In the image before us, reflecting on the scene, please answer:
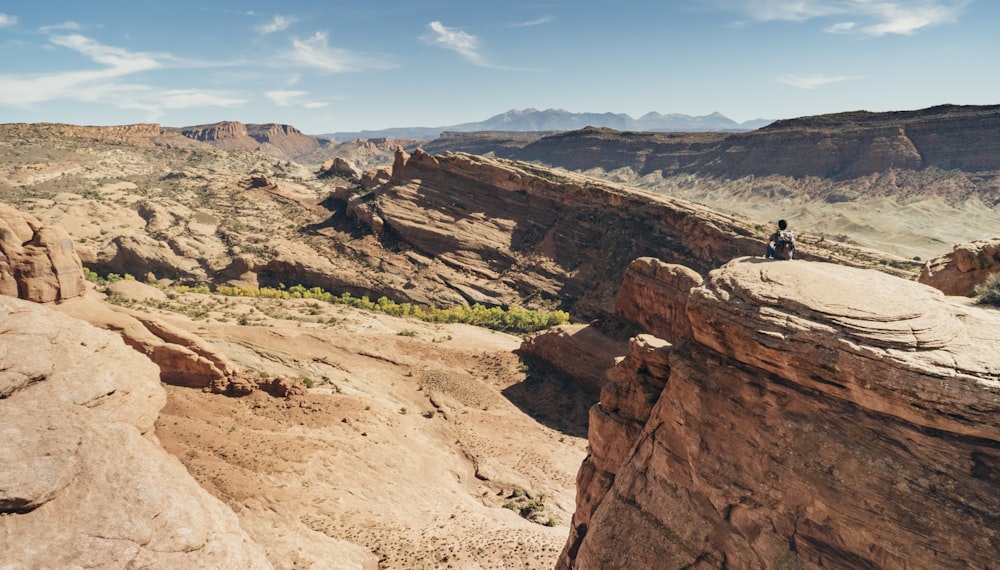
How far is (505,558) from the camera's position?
19688 mm

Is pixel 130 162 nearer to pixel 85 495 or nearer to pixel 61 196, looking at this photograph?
pixel 61 196

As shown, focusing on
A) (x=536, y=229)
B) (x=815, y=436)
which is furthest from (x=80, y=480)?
(x=536, y=229)

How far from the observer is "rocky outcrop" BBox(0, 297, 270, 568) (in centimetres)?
1084

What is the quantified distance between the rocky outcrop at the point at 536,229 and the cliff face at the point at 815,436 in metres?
44.4

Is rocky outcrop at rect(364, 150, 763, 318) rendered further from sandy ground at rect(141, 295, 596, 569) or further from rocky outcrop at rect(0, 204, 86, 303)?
rocky outcrop at rect(0, 204, 86, 303)

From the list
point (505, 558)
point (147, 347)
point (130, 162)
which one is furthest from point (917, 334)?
point (130, 162)

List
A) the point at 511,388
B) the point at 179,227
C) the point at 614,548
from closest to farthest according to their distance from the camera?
the point at 614,548
the point at 511,388
the point at 179,227

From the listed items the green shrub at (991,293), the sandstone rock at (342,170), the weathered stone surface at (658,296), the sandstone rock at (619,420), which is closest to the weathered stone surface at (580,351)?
the weathered stone surface at (658,296)

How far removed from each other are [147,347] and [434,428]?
1653 centimetres

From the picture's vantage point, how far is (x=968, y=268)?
19109mm

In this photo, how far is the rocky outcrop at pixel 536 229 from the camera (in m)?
61.9

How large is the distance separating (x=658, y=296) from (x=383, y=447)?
24.8 metres

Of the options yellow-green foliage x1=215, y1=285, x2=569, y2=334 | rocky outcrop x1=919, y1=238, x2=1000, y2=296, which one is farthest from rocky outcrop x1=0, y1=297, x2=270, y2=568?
yellow-green foliage x1=215, y1=285, x2=569, y2=334

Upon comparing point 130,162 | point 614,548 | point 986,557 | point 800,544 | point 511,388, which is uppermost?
point 130,162
